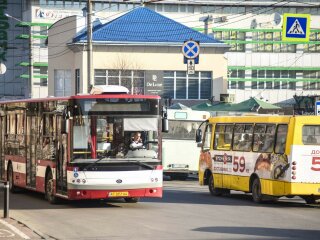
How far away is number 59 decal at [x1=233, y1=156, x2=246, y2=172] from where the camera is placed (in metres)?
27.5

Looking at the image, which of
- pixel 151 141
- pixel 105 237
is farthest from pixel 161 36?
pixel 105 237

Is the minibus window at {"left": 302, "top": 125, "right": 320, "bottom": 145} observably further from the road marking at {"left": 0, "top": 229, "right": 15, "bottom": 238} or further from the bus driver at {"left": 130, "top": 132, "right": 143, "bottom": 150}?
the road marking at {"left": 0, "top": 229, "right": 15, "bottom": 238}

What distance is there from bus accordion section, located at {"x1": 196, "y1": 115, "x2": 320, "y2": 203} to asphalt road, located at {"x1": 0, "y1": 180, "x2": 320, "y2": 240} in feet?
1.74

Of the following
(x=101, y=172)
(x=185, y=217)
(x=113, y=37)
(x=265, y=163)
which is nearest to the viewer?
(x=185, y=217)

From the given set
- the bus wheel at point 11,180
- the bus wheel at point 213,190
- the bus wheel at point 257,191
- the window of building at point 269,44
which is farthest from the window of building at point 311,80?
the bus wheel at point 257,191

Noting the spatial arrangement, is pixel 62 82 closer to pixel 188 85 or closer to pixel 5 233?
pixel 188 85

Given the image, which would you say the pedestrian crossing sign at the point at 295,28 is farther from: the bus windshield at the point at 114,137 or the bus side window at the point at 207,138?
the bus windshield at the point at 114,137

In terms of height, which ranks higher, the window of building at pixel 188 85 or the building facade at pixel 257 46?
the building facade at pixel 257 46

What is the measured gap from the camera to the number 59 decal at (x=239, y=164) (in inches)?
1083

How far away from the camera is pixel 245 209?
23969mm

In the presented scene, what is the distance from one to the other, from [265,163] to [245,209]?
7.64 feet

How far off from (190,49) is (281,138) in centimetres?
2451

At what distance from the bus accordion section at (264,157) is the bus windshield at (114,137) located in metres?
3.56

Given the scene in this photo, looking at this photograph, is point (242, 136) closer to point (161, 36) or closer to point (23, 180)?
point (23, 180)
